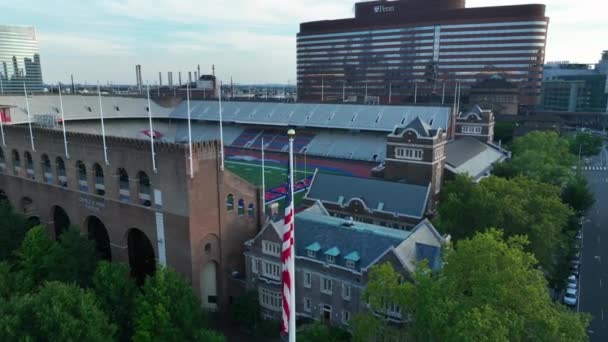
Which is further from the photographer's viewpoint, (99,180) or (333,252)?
(99,180)

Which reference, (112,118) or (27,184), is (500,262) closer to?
(27,184)

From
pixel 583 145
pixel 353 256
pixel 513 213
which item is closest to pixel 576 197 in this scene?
pixel 513 213

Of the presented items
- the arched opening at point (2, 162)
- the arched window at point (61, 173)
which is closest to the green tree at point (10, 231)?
the arched window at point (61, 173)

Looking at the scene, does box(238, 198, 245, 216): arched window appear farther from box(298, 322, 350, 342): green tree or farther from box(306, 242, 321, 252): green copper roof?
box(298, 322, 350, 342): green tree

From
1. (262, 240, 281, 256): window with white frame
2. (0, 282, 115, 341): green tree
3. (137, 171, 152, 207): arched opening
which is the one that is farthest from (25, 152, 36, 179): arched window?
(262, 240, 281, 256): window with white frame

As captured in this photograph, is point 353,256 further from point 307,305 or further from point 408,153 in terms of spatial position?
point 408,153
